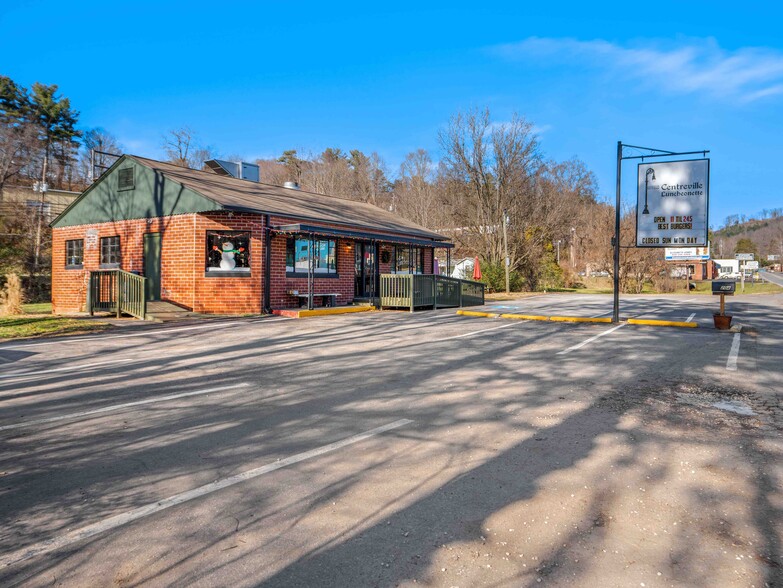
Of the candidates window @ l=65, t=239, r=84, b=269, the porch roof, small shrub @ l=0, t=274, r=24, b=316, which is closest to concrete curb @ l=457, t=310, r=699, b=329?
the porch roof

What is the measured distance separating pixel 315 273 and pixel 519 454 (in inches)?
643

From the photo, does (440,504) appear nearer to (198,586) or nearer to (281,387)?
(198,586)

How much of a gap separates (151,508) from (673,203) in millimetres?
16405

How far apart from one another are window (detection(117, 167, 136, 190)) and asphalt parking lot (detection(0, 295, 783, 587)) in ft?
45.7

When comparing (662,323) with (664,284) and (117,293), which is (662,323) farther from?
(664,284)

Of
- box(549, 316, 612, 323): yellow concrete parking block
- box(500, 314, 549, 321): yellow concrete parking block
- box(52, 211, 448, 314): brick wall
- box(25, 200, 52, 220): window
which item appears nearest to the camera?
box(549, 316, 612, 323): yellow concrete parking block

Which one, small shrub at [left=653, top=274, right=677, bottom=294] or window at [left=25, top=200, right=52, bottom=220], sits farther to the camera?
small shrub at [left=653, top=274, right=677, bottom=294]

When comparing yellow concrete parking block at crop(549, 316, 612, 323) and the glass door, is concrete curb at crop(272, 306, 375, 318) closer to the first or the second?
the glass door

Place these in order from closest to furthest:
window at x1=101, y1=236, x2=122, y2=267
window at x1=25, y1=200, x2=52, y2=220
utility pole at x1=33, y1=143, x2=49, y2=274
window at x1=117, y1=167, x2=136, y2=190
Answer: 1. window at x1=117, y1=167, x2=136, y2=190
2. window at x1=101, y1=236, x2=122, y2=267
3. utility pole at x1=33, y1=143, x2=49, y2=274
4. window at x1=25, y1=200, x2=52, y2=220

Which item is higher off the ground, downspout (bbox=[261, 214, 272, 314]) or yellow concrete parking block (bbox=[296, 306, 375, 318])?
downspout (bbox=[261, 214, 272, 314])

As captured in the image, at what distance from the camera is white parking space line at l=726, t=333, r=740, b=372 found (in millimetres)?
8141

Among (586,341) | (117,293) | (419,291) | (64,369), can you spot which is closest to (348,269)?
(419,291)

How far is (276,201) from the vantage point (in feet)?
67.3

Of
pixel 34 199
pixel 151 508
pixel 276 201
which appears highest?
pixel 34 199
